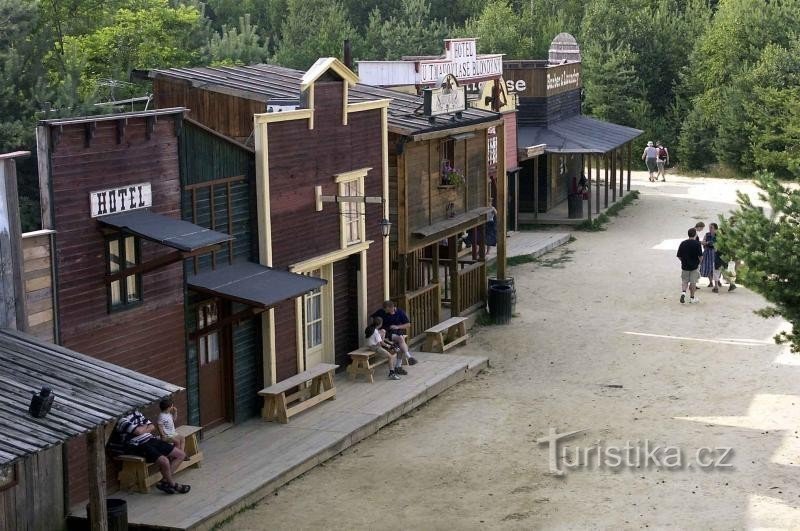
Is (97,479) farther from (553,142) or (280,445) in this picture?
(553,142)

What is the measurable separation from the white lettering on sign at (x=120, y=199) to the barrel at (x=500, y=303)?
10.9 m

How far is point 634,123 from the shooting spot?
5469 centimetres

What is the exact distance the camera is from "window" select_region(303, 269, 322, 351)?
20.0 metres

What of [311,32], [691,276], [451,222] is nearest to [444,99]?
[451,222]

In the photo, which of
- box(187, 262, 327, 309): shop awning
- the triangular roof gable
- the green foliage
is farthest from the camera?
the triangular roof gable

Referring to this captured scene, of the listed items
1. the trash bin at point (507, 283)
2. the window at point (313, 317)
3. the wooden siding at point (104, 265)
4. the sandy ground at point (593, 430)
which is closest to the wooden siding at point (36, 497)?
the wooden siding at point (104, 265)

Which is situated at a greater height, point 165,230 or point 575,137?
point 165,230

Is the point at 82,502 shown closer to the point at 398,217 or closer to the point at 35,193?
the point at 398,217

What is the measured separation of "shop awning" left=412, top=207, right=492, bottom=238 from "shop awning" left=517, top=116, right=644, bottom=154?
1096 centimetres

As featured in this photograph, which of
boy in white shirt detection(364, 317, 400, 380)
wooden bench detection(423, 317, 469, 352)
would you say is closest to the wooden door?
boy in white shirt detection(364, 317, 400, 380)

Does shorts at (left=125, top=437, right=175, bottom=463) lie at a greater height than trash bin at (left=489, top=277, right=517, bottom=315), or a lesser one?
greater

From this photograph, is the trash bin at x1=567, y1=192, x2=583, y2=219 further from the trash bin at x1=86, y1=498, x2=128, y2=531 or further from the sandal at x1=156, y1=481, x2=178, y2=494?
the trash bin at x1=86, y1=498, x2=128, y2=531

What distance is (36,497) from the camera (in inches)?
536

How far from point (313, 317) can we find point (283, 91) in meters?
3.76
